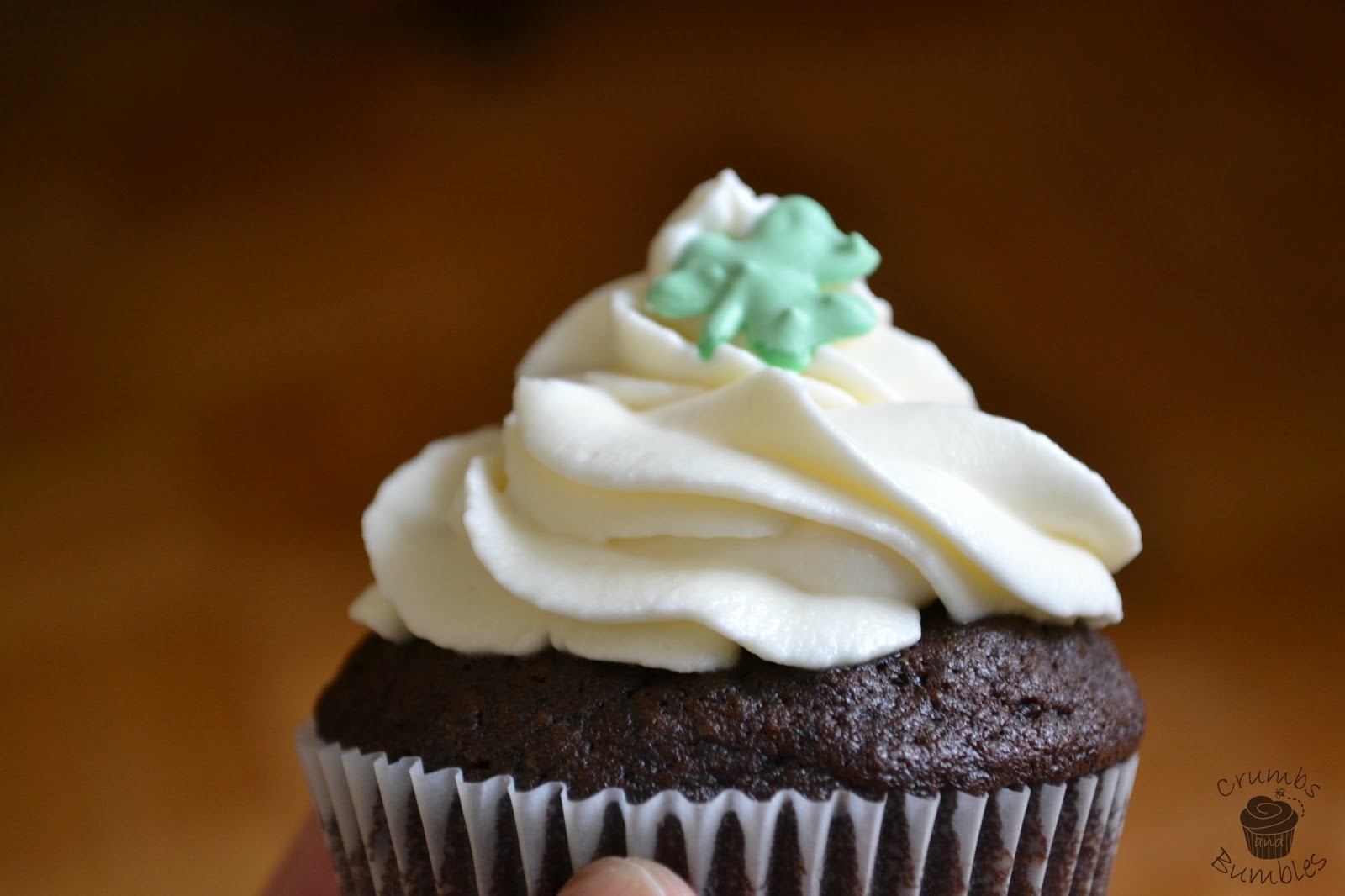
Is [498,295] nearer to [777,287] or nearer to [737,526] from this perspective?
[777,287]

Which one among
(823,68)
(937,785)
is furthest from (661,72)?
(937,785)

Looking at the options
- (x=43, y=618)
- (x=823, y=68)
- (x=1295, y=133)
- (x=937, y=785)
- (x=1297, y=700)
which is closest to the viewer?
(x=937, y=785)

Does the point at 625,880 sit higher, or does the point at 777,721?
the point at 777,721

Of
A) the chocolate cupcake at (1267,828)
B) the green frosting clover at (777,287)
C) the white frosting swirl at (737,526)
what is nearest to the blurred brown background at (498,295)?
the chocolate cupcake at (1267,828)

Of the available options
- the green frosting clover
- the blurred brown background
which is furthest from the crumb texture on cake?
the blurred brown background

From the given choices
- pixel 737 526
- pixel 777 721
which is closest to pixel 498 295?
pixel 737 526

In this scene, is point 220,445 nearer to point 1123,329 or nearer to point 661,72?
point 661,72

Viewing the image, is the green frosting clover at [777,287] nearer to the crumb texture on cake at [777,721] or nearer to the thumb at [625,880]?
the crumb texture on cake at [777,721]
